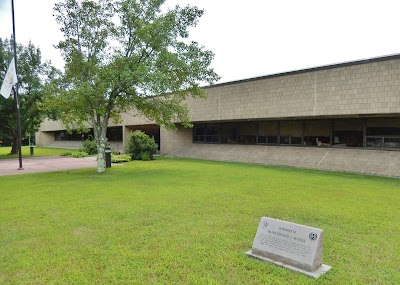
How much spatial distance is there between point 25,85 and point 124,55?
51.2 feet

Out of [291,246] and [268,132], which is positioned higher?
[268,132]

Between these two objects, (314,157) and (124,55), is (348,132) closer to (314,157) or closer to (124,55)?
(314,157)

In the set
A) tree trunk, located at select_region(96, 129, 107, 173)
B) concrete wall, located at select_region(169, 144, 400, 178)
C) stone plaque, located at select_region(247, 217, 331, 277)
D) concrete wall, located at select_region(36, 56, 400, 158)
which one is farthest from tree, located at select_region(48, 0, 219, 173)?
stone plaque, located at select_region(247, 217, 331, 277)

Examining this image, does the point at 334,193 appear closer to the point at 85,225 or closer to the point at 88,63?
the point at 85,225

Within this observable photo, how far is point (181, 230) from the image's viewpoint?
5.54m

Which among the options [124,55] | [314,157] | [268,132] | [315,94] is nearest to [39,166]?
[124,55]

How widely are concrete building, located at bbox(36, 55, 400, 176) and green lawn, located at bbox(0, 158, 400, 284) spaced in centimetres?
456

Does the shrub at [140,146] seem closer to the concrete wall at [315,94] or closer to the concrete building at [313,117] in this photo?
the concrete building at [313,117]

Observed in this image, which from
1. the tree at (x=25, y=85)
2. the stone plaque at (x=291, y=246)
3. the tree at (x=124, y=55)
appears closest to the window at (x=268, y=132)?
the tree at (x=124, y=55)

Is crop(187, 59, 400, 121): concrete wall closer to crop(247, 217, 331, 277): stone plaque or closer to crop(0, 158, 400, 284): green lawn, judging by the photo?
crop(0, 158, 400, 284): green lawn

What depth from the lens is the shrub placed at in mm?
21375

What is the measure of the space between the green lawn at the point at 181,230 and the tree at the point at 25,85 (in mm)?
15580

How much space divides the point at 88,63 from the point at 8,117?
50.3 ft

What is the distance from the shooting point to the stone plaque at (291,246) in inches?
152
